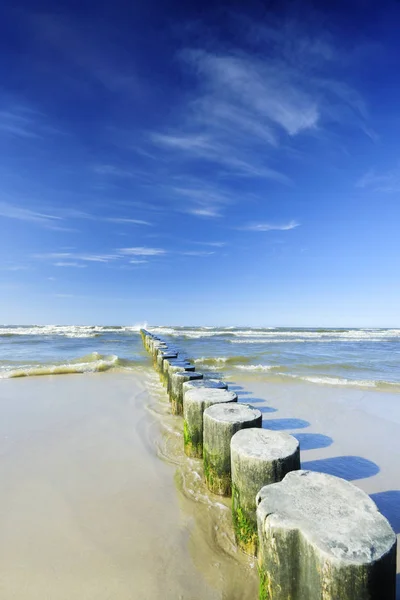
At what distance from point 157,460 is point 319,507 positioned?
2633 millimetres

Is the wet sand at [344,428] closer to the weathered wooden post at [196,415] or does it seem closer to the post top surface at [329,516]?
the post top surface at [329,516]

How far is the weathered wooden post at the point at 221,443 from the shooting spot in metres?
3.04

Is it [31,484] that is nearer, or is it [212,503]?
[212,503]

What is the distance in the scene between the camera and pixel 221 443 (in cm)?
308

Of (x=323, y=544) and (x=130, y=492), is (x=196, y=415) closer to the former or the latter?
(x=130, y=492)

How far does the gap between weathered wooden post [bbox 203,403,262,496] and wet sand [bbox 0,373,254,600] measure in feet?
1.00

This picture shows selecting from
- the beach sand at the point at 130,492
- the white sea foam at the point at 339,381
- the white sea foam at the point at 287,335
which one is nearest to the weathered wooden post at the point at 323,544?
the beach sand at the point at 130,492

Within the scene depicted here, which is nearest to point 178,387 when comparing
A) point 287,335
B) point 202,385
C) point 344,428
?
point 202,385

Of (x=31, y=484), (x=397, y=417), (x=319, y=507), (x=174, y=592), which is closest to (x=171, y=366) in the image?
(x=31, y=484)

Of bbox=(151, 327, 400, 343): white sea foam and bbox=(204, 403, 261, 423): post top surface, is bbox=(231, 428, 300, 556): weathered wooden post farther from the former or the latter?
bbox=(151, 327, 400, 343): white sea foam

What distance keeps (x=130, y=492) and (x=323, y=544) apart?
2.27 m

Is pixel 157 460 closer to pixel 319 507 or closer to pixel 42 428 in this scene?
pixel 42 428

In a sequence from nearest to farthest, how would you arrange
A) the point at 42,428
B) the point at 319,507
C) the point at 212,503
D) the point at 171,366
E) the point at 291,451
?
the point at 319,507, the point at 291,451, the point at 212,503, the point at 42,428, the point at 171,366

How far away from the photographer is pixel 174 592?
209 cm
